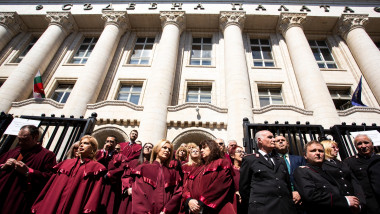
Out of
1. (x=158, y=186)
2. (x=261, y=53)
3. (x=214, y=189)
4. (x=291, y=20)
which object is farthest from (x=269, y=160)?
(x=291, y=20)

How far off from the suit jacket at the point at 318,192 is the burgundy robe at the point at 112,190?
316cm

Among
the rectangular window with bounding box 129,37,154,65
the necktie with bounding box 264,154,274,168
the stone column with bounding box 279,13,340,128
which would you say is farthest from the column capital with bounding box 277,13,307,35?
the necktie with bounding box 264,154,274,168

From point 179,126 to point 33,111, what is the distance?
849 centimetres

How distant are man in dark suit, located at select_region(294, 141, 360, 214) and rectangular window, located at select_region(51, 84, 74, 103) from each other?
1424 cm

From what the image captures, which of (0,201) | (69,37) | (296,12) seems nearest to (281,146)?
(0,201)

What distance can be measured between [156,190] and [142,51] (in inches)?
567

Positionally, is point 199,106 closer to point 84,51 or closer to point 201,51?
point 201,51

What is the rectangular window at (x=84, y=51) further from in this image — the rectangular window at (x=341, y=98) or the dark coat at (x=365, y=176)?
the rectangular window at (x=341, y=98)

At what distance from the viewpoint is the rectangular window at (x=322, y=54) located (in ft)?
47.4

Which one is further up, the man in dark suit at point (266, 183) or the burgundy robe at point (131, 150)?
the burgundy robe at point (131, 150)

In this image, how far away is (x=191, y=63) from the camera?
14602 millimetres

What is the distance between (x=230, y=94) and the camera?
11125 millimetres

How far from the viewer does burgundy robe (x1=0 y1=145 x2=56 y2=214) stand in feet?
10.1

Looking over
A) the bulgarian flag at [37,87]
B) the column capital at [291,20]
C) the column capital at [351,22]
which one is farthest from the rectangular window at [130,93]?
the column capital at [351,22]
